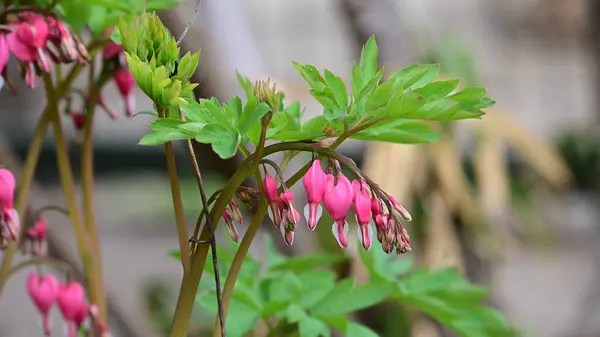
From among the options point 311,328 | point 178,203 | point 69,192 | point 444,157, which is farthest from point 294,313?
point 444,157

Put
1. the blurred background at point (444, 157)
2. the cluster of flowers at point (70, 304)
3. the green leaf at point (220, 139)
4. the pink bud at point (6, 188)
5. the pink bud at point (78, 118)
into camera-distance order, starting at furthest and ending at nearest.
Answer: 1. the blurred background at point (444, 157)
2. the pink bud at point (78, 118)
3. the cluster of flowers at point (70, 304)
4. the pink bud at point (6, 188)
5. the green leaf at point (220, 139)

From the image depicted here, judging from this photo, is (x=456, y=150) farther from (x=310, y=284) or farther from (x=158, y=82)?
(x=158, y=82)

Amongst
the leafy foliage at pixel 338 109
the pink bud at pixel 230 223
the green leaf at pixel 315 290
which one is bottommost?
the green leaf at pixel 315 290

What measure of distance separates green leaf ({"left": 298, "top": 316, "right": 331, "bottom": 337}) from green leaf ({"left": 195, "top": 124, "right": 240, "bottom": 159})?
0.58 feet

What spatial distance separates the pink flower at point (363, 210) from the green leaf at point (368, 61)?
7 centimetres

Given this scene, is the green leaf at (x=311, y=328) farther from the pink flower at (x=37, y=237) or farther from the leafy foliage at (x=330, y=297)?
the pink flower at (x=37, y=237)

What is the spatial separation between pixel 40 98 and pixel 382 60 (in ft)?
11.4

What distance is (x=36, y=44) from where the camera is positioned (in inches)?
20.0

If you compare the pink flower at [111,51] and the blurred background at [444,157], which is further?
the blurred background at [444,157]

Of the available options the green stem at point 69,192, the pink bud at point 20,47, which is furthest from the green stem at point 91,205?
the pink bud at point 20,47

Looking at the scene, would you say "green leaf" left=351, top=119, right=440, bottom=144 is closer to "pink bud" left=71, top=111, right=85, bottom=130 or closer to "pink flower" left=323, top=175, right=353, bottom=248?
"pink flower" left=323, top=175, right=353, bottom=248

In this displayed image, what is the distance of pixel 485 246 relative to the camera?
5.50 feet

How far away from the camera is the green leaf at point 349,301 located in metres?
0.55

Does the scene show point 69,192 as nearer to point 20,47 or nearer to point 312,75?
point 20,47
